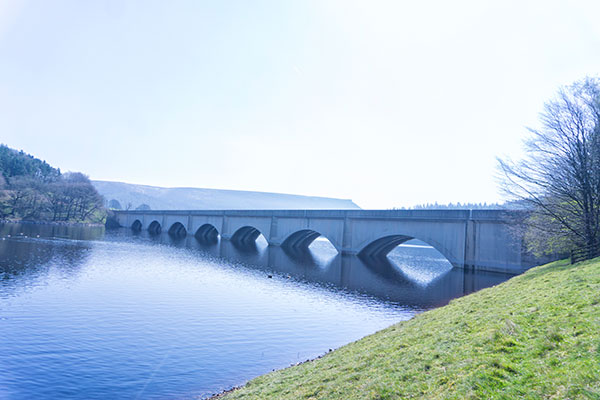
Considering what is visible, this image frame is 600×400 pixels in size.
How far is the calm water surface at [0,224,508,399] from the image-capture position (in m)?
13.4

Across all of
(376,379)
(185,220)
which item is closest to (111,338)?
(376,379)

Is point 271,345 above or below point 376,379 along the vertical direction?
below

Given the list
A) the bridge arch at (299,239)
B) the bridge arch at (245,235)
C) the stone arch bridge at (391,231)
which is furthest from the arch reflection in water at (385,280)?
Result: the bridge arch at (245,235)

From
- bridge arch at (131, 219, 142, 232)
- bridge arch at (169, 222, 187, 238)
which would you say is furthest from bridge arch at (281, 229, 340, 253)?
bridge arch at (131, 219, 142, 232)

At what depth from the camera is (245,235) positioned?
93625 mm

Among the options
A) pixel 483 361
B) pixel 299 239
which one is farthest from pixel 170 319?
pixel 299 239

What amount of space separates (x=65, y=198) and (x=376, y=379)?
476 feet

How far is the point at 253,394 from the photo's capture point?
35.7ft

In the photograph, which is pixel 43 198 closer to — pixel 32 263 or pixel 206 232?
pixel 206 232

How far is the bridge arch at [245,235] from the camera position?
8881 cm

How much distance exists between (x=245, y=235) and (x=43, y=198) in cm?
7680

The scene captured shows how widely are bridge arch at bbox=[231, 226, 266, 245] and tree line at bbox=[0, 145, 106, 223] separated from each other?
70956 mm

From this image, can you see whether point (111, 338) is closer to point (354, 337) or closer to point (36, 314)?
point (36, 314)

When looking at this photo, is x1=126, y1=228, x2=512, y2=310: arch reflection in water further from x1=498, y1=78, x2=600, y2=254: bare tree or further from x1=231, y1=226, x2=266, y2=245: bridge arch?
x1=231, y1=226, x2=266, y2=245: bridge arch
